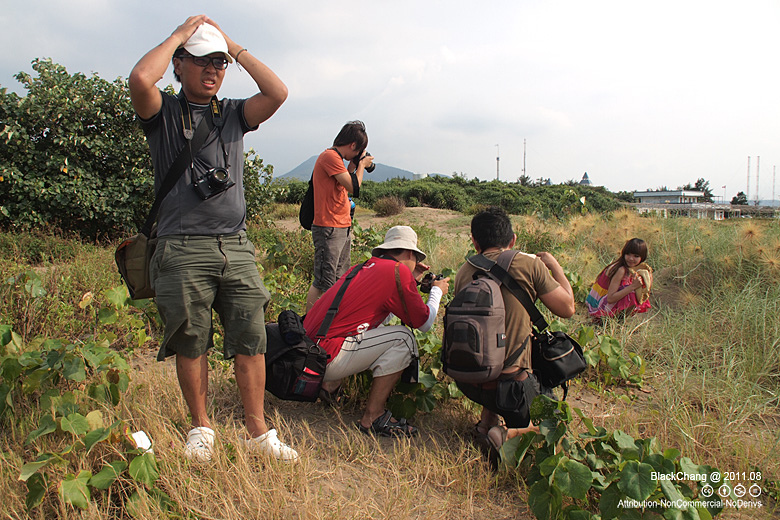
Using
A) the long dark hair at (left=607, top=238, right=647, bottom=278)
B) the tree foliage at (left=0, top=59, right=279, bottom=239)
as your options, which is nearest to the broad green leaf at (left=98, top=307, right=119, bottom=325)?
the long dark hair at (left=607, top=238, right=647, bottom=278)

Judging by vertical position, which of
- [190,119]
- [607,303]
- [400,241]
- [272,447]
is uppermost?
[190,119]

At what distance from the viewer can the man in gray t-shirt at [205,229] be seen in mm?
2309

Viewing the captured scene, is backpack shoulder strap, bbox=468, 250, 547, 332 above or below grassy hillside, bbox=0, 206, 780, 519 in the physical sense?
above

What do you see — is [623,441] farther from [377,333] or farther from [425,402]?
[377,333]

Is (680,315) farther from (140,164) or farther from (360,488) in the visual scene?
(140,164)

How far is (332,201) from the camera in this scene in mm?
4410

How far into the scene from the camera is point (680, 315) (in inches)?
187

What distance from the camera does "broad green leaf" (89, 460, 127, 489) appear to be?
6.79ft

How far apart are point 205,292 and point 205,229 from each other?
0.97 feet

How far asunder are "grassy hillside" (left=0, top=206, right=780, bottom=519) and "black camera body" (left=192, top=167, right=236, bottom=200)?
101cm

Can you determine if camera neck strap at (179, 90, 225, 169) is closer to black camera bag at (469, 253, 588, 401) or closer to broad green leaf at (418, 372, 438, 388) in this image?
black camera bag at (469, 253, 588, 401)

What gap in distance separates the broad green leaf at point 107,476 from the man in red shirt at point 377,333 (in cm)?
115

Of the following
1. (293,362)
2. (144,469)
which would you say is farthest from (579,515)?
(144,469)

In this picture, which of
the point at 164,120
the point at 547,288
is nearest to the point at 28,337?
the point at 164,120
